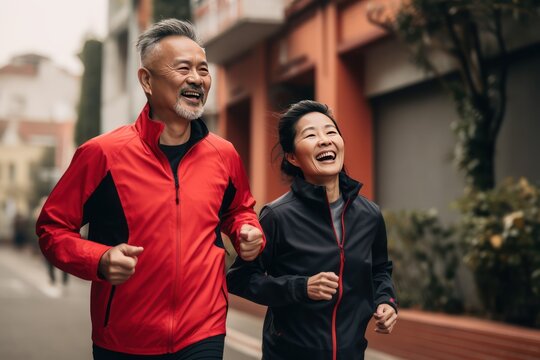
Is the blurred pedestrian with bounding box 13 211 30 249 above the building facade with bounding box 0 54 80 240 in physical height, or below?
below

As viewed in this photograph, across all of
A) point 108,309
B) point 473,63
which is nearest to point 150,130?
point 108,309

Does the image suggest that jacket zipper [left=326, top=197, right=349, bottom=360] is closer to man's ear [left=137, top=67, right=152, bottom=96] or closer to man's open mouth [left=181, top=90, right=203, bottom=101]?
man's open mouth [left=181, top=90, right=203, bottom=101]

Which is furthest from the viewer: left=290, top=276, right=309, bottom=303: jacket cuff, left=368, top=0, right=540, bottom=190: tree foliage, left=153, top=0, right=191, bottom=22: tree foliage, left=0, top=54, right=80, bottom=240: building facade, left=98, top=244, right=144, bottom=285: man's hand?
left=0, top=54, right=80, bottom=240: building facade

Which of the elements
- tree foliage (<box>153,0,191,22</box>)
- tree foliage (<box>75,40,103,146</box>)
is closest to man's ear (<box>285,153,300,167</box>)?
tree foliage (<box>153,0,191,22</box>)

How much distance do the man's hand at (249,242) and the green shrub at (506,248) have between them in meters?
4.67

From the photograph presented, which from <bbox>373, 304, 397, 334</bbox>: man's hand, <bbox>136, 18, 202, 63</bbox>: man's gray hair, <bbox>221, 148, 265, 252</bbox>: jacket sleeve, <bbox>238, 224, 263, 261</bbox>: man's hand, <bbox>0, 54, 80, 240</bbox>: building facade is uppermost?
<bbox>0, 54, 80, 240</bbox>: building facade

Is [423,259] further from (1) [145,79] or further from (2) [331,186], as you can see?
(1) [145,79]

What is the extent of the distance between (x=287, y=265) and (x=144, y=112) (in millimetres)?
862

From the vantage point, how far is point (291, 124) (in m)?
4.10

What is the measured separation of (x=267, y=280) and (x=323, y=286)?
0.29 metres

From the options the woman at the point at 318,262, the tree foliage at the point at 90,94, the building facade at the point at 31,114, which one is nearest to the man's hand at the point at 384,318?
the woman at the point at 318,262

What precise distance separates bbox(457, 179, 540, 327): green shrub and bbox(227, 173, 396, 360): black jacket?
165 inches

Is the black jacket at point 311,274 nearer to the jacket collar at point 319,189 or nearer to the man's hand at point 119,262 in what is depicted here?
the jacket collar at point 319,189

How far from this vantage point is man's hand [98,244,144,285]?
128 inches
